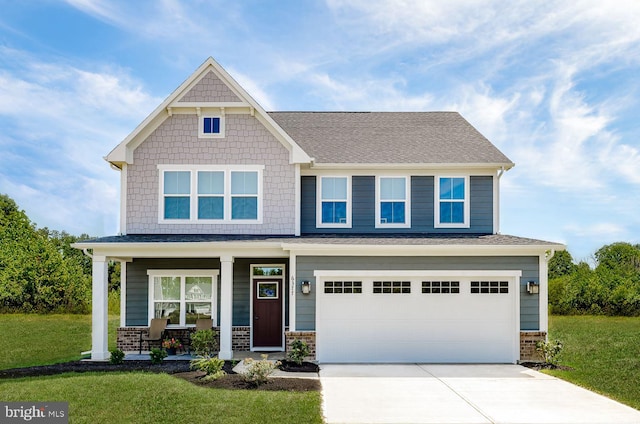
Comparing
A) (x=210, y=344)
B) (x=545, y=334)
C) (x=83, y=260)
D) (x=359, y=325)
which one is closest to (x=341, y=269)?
(x=359, y=325)

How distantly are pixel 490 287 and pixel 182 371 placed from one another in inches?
312

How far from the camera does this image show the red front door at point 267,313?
57.2 ft

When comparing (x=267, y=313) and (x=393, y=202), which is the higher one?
(x=393, y=202)

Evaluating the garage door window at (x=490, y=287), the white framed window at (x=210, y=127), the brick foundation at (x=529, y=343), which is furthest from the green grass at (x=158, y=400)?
the white framed window at (x=210, y=127)

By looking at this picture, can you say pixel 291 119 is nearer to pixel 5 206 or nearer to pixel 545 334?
pixel 545 334

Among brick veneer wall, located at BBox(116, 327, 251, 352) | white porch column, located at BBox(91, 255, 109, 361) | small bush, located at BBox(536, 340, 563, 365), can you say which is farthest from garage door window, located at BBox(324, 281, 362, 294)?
white porch column, located at BBox(91, 255, 109, 361)

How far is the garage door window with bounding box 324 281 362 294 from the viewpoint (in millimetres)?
15602

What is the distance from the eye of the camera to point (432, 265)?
51.3 ft

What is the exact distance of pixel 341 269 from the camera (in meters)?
15.5

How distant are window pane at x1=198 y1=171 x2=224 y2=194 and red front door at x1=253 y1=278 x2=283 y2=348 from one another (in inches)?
112

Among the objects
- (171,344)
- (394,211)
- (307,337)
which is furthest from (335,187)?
(171,344)

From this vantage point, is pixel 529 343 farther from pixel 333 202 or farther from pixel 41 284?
pixel 41 284

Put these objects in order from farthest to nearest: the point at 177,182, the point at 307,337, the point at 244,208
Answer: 1. the point at 177,182
2. the point at 244,208
3. the point at 307,337

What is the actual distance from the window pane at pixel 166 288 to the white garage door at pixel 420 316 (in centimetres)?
456
